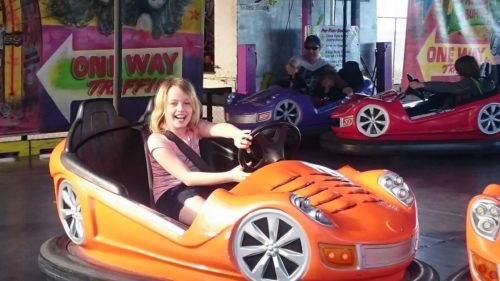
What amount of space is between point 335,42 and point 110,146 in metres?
5.76

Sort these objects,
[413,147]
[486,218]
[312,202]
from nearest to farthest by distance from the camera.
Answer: [486,218] < [312,202] < [413,147]

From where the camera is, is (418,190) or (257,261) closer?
(257,261)

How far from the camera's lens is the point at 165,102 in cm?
257

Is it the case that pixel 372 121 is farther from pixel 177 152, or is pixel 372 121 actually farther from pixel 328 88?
pixel 177 152

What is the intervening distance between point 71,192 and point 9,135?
294 cm

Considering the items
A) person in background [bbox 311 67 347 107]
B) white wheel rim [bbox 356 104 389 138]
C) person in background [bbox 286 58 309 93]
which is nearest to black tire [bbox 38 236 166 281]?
white wheel rim [bbox 356 104 389 138]

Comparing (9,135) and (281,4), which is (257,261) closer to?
(9,135)

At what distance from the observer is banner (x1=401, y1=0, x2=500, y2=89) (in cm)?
737

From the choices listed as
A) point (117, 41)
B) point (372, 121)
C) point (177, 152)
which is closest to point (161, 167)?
point (177, 152)

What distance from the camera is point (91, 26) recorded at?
18.4 ft

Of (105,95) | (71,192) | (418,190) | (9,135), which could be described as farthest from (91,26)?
(71,192)

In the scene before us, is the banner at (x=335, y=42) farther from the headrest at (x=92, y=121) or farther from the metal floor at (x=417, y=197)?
the headrest at (x=92, y=121)

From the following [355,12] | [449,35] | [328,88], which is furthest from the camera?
[355,12]

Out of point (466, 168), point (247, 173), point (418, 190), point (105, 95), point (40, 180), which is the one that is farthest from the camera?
point (105, 95)
